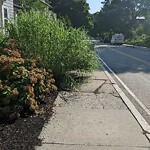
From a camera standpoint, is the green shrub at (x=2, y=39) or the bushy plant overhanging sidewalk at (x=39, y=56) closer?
the bushy plant overhanging sidewalk at (x=39, y=56)

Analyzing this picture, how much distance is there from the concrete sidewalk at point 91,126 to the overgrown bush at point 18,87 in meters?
0.56

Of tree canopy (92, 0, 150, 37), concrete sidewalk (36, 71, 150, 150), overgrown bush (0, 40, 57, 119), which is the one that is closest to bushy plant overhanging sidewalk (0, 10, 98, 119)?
overgrown bush (0, 40, 57, 119)

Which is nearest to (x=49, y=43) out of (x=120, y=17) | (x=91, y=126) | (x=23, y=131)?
(x=91, y=126)

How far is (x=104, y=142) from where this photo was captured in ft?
15.3

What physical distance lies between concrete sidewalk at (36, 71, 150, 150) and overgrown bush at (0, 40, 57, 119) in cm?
56

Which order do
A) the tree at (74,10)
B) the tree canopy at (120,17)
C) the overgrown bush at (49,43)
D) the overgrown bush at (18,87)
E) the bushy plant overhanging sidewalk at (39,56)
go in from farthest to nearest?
1. the tree canopy at (120,17)
2. the tree at (74,10)
3. the overgrown bush at (49,43)
4. the bushy plant overhanging sidewalk at (39,56)
5. the overgrown bush at (18,87)

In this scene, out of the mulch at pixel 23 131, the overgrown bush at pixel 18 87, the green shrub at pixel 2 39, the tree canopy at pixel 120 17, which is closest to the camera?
the mulch at pixel 23 131

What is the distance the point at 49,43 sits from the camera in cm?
888

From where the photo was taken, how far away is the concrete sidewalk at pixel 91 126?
4555 mm

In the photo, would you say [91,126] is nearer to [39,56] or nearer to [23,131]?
[23,131]

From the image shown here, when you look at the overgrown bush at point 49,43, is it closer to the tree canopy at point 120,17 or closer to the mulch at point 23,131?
the mulch at point 23,131

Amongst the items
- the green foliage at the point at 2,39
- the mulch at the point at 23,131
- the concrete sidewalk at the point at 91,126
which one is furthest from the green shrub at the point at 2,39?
the mulch at the point at 23,131

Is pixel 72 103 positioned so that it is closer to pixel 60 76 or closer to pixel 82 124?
pixel 82 124

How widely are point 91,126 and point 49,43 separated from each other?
410 cm
